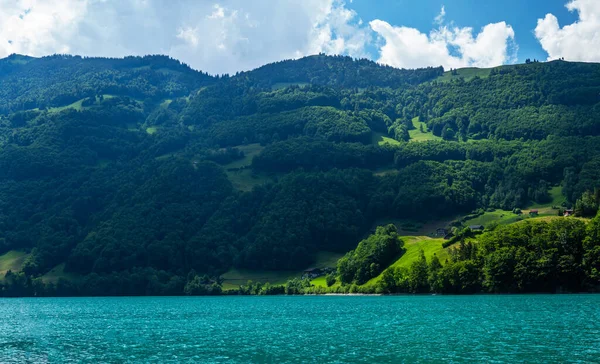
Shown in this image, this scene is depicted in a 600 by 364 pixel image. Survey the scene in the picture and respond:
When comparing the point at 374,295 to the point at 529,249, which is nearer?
the point at 529,249

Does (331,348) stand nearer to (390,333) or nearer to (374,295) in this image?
(390,333)

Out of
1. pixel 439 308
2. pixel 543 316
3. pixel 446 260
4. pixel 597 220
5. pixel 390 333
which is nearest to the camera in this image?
pixel 390 333

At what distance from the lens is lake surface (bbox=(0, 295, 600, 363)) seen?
58938mm

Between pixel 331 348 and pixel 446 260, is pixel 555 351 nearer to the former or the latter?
pixel 331 348

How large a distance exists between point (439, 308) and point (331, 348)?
5439 centimetres

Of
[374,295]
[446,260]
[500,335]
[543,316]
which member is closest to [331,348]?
[500,335]

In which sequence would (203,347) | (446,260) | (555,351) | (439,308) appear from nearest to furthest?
(555,351)
(203,347)
(439,308)
(446,260)

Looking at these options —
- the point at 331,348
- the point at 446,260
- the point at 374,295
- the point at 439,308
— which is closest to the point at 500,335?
the point at 331,348

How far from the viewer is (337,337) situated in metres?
75.2

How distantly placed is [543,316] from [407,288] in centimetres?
9027

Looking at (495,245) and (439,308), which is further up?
(495,245)

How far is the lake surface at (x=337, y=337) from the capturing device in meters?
58.9

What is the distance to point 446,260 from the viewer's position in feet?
558

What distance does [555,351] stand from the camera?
5638 cm
